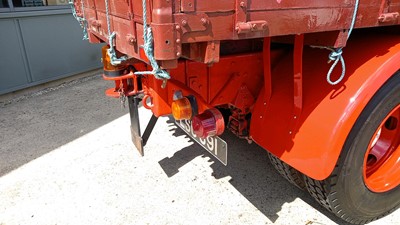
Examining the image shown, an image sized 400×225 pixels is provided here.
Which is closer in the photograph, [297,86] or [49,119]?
[297,86]

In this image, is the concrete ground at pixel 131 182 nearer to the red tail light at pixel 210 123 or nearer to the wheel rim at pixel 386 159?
the wheel rim at pixel 386 159

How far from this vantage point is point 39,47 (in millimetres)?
5539

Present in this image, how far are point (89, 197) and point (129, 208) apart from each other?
391 mm

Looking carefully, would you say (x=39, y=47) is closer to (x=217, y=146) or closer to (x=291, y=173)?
(x=217, y=146)

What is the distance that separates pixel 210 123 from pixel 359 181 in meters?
1.04

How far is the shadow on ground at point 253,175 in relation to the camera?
2537 mm

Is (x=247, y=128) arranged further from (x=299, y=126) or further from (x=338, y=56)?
(x=338, y=56)

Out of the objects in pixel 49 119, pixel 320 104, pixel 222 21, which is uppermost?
pixel 222 21

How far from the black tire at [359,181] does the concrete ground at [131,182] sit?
0.21 meters

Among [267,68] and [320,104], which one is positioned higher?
[267,68]

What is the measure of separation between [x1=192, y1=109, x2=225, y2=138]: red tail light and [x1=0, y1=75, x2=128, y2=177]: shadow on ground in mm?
2154

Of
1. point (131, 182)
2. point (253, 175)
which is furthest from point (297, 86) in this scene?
point (131, 182)

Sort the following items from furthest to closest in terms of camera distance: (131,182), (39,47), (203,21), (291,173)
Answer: (39,47), (131,182), (291,173), (203,21)

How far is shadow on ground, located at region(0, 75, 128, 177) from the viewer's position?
3500 millimetres
